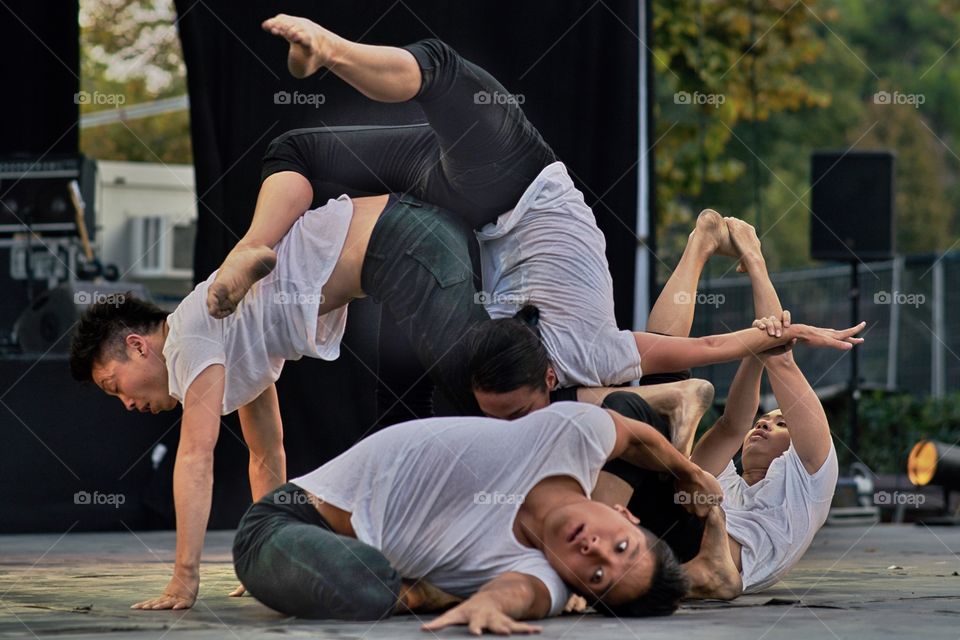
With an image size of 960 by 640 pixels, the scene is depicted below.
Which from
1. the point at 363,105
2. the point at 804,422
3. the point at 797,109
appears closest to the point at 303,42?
the point at 804,422

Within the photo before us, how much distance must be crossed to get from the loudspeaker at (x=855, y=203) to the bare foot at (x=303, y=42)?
4.72 meters

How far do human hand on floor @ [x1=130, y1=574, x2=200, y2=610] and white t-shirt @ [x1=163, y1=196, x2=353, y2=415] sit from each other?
1.32ft

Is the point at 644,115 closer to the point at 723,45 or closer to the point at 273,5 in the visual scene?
the point at 273,5

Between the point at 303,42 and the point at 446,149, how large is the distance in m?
0.76

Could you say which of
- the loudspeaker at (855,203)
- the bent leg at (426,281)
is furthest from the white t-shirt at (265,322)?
the loudspeaker at (855,203)

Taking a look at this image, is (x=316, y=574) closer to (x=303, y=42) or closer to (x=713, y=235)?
(x=303, y=42)

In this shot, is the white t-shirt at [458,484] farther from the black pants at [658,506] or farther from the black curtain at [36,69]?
the black curtain at [36,69]

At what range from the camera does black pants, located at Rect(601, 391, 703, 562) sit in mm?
3107

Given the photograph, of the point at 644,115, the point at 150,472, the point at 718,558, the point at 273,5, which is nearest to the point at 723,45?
the point at 644,115

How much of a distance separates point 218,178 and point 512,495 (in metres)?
2.87

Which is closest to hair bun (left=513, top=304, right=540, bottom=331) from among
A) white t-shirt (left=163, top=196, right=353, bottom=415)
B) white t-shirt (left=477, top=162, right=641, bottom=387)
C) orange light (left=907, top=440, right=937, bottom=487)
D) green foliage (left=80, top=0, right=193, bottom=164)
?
white t-shirt (left=477, top=162, right=641, bottom=387)

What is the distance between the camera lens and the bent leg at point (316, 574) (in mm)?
2670

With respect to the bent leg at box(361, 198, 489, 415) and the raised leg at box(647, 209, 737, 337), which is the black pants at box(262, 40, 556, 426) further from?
the raised leg at box(647, 209, 737, 337)

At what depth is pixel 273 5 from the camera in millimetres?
5246
